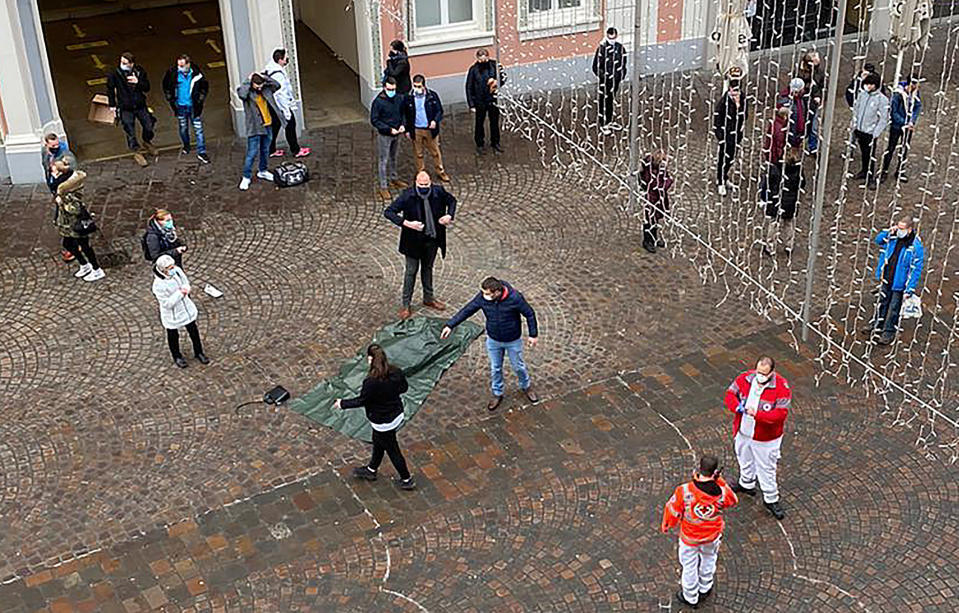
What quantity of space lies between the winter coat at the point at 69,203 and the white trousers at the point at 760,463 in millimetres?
7776

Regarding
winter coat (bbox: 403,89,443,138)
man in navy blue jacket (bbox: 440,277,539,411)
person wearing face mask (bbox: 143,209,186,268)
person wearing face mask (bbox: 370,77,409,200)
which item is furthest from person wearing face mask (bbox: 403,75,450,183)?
man in navy blue jacket (bbox: 440,277,539,411)

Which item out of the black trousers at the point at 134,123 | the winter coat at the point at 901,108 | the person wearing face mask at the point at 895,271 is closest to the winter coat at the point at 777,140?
the winter coat at the point at 901,108

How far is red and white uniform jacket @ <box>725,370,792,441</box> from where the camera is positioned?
385 inches

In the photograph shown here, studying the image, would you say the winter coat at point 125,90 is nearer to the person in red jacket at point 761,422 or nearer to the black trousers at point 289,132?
the black trousers at point 289,132

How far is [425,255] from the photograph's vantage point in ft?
43.0

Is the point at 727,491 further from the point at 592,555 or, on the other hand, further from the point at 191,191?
the point at 191,191

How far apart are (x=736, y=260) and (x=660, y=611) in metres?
5.74

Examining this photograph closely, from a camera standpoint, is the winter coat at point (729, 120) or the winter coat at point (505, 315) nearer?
the winter coat at point (505, 315)

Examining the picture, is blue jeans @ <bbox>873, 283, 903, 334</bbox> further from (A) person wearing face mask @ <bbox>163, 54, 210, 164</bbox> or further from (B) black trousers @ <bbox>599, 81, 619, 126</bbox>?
(A) person wearing face mask @ <bbox>163, 54, 210, 164</bbox>

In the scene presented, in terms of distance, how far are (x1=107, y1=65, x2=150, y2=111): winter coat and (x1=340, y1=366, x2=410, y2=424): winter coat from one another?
8.04 metres

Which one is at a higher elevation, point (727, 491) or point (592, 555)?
point (727, 491)

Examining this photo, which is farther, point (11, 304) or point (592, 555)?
point (11, 304)

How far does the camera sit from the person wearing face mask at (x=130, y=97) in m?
16.4

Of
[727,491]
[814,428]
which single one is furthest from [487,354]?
[727,491]
